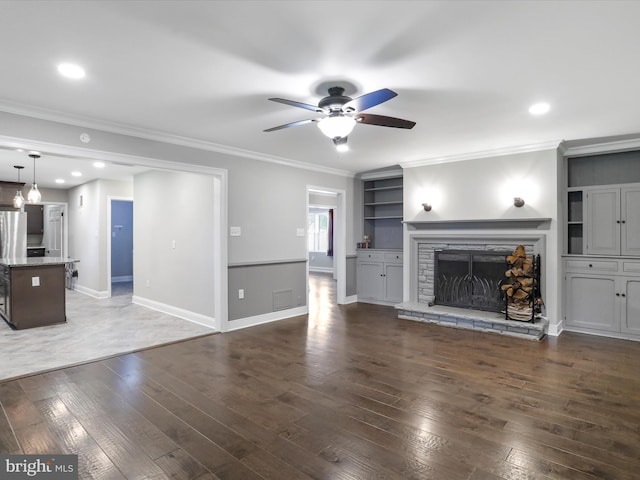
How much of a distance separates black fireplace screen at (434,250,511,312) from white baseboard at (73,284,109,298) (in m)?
6.41

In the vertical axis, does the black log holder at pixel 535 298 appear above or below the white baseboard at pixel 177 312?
above

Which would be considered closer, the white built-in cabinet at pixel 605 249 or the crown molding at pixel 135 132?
the crown molding at pixel 135 132

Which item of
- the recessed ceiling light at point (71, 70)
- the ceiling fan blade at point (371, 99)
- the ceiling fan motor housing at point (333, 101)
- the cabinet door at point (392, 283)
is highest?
the recessed ceiling light at point (71, 70)

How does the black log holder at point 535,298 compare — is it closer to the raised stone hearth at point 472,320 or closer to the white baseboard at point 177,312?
the raised stone hearth at point 472,320

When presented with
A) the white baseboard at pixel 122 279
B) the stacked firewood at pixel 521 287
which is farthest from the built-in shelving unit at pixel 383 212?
the white baseboard at pixel 122 279

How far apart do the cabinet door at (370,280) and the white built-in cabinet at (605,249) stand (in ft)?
9.37

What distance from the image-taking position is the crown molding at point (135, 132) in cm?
333

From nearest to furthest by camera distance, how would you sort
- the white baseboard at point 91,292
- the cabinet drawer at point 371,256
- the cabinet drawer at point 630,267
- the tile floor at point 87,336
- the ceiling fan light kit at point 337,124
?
the ceiling fan light kit at point 337,124, the tile floor at point 87,336, the cabinet drawer at point 630,267, the cabinet drawer at point 371,256, the white baseboard at point 91,292

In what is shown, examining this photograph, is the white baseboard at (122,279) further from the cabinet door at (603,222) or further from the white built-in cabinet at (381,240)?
the cabinet door at (603,222)

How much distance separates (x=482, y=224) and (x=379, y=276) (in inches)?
84.1

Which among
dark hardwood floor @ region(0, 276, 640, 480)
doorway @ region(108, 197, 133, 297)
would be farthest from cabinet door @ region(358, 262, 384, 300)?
doorway @ region(108, 197, 133, 297)

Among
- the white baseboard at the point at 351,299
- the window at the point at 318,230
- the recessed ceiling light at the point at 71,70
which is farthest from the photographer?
the window at the point at 318,230

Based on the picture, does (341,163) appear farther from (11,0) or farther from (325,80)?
(11,0)

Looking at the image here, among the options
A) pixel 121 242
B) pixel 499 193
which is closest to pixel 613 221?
pixel 499 193
